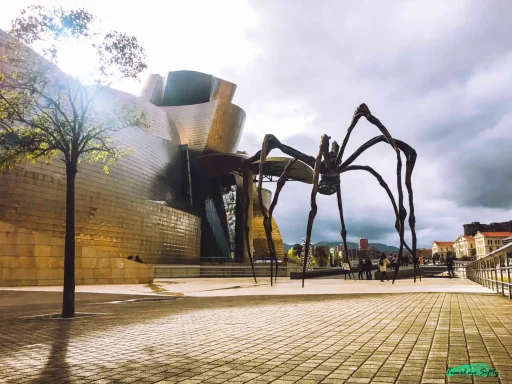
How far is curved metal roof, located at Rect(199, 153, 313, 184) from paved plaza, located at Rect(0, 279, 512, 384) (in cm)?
3371

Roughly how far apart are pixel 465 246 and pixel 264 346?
17642cm

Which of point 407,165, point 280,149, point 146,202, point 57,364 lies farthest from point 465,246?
point 57,364

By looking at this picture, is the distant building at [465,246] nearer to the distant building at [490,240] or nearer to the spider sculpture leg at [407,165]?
the distant building at [490,240]

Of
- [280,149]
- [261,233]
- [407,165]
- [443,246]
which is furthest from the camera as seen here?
[443,246]

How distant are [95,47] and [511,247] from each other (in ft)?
31.5

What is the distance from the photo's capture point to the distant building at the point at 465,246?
15238cm

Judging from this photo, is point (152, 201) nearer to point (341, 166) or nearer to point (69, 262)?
point (341, 166)

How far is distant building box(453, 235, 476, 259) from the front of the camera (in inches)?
5999

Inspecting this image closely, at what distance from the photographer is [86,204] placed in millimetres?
30359

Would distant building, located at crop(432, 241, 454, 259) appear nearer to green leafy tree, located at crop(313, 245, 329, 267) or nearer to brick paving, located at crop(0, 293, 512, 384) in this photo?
green leafy tree, located at crop(313, 245, 329, 267)

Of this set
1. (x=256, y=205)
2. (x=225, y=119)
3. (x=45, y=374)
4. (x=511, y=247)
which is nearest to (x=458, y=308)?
(x=511, y=247)

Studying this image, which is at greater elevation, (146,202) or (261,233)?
(146,202)

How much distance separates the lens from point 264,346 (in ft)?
14.5

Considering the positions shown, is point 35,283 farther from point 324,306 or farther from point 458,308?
point 458,308
